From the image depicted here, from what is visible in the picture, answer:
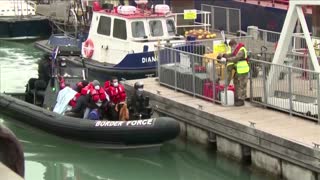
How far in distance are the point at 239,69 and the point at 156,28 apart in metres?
5.89

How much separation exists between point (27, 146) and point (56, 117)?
3.72 feet

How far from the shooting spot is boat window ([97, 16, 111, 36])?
17.8 meters

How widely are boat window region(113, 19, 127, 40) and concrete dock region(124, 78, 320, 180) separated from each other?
3.86 metres

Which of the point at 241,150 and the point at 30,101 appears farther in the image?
the point at 30,101

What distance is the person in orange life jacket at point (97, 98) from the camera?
1230 centimetres

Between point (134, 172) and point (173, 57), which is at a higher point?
point (173, 57)

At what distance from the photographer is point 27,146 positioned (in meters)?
13.4

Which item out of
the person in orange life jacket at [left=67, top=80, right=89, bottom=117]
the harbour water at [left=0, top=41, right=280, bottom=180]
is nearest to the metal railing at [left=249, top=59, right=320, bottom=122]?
the harbour water at [left=0, top=41, right=280, bottom=180]

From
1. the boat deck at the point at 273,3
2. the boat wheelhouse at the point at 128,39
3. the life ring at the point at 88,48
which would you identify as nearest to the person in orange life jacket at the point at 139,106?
the boat wheelhouse at the point at 128,39

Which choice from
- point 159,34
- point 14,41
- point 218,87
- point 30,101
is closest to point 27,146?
point 30,101

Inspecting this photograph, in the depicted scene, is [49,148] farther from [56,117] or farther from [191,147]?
[191,147]

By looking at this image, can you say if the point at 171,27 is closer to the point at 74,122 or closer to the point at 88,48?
the point at 88,48

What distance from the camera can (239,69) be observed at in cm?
1195

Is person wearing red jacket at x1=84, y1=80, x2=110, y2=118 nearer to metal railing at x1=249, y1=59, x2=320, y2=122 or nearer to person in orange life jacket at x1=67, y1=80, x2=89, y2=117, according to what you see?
person in orange life jacket at x1=67, y1=80, x2=89, y2=117
